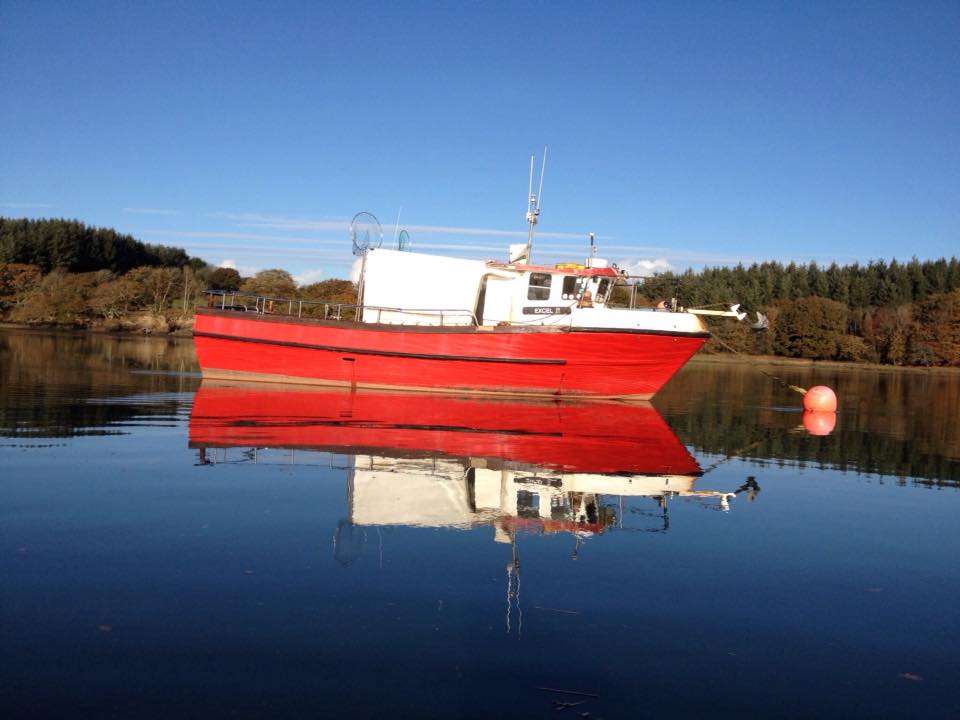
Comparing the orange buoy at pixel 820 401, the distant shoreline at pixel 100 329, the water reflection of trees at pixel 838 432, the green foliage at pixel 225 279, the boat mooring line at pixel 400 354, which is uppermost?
the green foliage at pixel 225 279

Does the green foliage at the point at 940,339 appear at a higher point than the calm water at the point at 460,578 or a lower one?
higher

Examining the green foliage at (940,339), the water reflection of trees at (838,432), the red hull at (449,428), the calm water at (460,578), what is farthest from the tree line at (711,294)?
the calm water at (460,578)

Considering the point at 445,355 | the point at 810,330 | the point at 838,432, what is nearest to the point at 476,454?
the point at 838,432

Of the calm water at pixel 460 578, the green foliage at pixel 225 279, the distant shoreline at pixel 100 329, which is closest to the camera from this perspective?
the calm water at pixel 460 578

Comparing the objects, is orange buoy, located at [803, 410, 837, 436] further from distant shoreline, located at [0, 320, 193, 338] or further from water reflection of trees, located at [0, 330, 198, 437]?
distant shoreline, located at [0, 320, 193, 338]

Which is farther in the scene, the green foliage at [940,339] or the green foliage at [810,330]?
the green foliage at [810,330]

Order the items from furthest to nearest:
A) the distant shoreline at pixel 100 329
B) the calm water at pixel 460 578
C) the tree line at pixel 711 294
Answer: the tree line at pixel 711 294, the distant shoreline at pixel 100 329, the calm water at pixel 460 578

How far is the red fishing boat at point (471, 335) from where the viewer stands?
18.7 metres

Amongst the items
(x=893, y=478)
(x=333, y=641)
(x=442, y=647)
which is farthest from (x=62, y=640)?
(x=893, y=478)

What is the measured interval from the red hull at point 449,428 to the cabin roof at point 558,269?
308 centimetres

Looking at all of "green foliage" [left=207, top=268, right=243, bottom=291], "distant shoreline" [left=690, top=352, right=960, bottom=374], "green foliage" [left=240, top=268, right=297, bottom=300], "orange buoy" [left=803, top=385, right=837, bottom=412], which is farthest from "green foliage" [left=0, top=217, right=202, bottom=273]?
"orange buoy" [left=803, top=385, right=837, bottom=412]

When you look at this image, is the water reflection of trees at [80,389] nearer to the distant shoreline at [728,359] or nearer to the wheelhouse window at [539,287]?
the wheelhouse window at [539,287]

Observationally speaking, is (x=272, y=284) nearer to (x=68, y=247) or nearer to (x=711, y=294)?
(x=68, y=247)

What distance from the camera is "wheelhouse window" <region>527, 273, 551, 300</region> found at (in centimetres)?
1991
